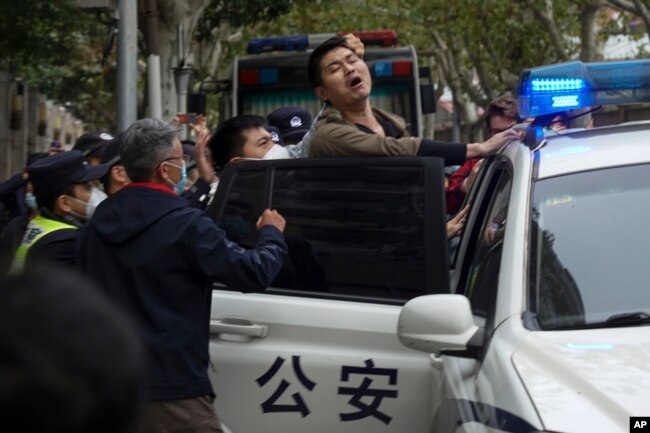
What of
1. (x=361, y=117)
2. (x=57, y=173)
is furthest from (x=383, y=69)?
(x=57, y=173)

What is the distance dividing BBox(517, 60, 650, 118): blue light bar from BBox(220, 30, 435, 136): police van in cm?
1038

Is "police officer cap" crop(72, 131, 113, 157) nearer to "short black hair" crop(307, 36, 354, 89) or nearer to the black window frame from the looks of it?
"short black hair" crop(307, 36, 354, 89)

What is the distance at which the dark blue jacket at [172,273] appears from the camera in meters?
3.82

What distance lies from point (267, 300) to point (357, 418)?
1.69 feet

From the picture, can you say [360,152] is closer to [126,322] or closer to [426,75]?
[126,322]

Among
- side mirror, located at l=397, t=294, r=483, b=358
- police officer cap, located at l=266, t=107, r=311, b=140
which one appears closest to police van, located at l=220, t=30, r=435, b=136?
police officer cap, located at l=266, t=107, r=311, b=140

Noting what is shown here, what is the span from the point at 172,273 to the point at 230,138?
1.68 m

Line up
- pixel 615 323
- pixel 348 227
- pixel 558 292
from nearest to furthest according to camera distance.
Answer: pixel 615 323 < pixel 558 292 < pixel 348 227

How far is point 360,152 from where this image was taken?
4320 millimetres

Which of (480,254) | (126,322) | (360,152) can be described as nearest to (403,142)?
(360,152)

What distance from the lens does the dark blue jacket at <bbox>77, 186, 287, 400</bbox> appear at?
151 inches

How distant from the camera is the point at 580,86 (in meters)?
3.92

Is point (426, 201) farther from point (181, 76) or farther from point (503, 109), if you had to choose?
point (181, 76)

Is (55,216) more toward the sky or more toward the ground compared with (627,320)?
more toward the sky
